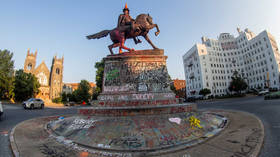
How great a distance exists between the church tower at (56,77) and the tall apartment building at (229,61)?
256 ft

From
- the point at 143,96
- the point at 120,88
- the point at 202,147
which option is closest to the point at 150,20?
the point at 120,88

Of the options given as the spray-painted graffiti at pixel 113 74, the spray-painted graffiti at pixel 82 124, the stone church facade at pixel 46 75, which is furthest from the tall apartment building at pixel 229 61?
the stone church facade at pixel 46 75

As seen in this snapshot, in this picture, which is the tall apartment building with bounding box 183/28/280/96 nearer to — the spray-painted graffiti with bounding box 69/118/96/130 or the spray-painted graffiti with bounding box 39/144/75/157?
the spray-painted graffiti with bounding box 69/118/96/130

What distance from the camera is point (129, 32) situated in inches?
407

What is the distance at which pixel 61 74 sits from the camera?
8131 centimetres

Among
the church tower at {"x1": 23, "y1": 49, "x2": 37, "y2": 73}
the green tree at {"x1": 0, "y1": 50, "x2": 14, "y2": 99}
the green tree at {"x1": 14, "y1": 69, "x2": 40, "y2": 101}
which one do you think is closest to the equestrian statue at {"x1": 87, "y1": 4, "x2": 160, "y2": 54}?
the green tree at {"x1": 0, "y1": 50, "x2": 14, "y2": 99}

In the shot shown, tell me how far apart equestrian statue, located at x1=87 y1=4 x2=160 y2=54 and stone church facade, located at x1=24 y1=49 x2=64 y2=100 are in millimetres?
77938

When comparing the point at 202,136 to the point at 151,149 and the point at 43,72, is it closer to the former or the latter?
the point at 151,149

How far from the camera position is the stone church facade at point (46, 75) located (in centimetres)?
7200

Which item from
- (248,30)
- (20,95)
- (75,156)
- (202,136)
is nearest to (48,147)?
(75,156)

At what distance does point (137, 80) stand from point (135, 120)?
12.5ft

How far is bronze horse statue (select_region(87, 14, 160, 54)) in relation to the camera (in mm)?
10258

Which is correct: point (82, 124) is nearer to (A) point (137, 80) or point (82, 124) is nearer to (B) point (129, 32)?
(A) point (137, 80)

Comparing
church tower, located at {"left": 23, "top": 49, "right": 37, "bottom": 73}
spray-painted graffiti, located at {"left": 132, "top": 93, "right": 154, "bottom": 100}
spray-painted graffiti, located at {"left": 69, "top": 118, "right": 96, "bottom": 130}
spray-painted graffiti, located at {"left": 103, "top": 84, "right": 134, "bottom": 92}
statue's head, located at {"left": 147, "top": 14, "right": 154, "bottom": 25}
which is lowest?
spray-painted graffiti, located at {"left": 69, "top": 118, "right": 96, "bottom": 130}
